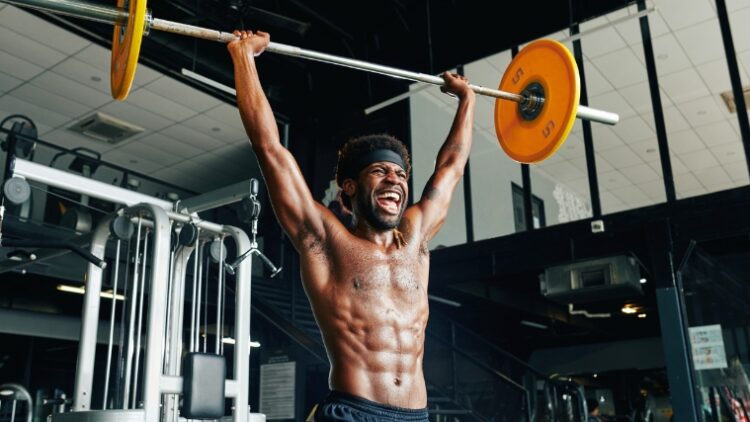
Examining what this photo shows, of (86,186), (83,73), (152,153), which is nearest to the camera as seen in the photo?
(86,186)

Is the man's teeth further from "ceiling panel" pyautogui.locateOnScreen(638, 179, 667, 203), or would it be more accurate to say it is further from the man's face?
"ceiling panel" pyautogui.locateOnScreen(638, 179, 667, 203)

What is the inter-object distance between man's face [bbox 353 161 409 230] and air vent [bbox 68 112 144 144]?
6416 millimetres

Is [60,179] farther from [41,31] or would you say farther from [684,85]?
[684,85]

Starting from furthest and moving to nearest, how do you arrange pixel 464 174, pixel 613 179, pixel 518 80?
1. pixel 613 179
2. pixel 464 174
3. pixel 518 80

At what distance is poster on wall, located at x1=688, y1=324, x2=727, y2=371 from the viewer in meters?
4.72

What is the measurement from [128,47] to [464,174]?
5.37 m

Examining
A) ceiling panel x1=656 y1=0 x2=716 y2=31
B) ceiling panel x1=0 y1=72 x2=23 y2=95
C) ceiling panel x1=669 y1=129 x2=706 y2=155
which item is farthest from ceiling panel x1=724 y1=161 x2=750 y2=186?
ceiling panel x1=0 y1=72 x2=23 y2=95

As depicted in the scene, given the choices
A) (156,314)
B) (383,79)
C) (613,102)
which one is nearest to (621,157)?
(613,102)

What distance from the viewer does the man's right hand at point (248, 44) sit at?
68.7 inches

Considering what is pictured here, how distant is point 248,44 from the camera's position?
1.76 metres

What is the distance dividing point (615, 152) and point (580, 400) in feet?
8.86

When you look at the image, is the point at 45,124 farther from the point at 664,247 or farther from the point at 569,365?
the point at 569,365

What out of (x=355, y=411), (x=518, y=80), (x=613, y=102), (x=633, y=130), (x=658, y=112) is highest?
(x=613, y=102)

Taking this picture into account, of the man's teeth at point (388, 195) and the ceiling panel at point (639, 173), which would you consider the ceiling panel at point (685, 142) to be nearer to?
the ceiling panel at point (639, 173)
